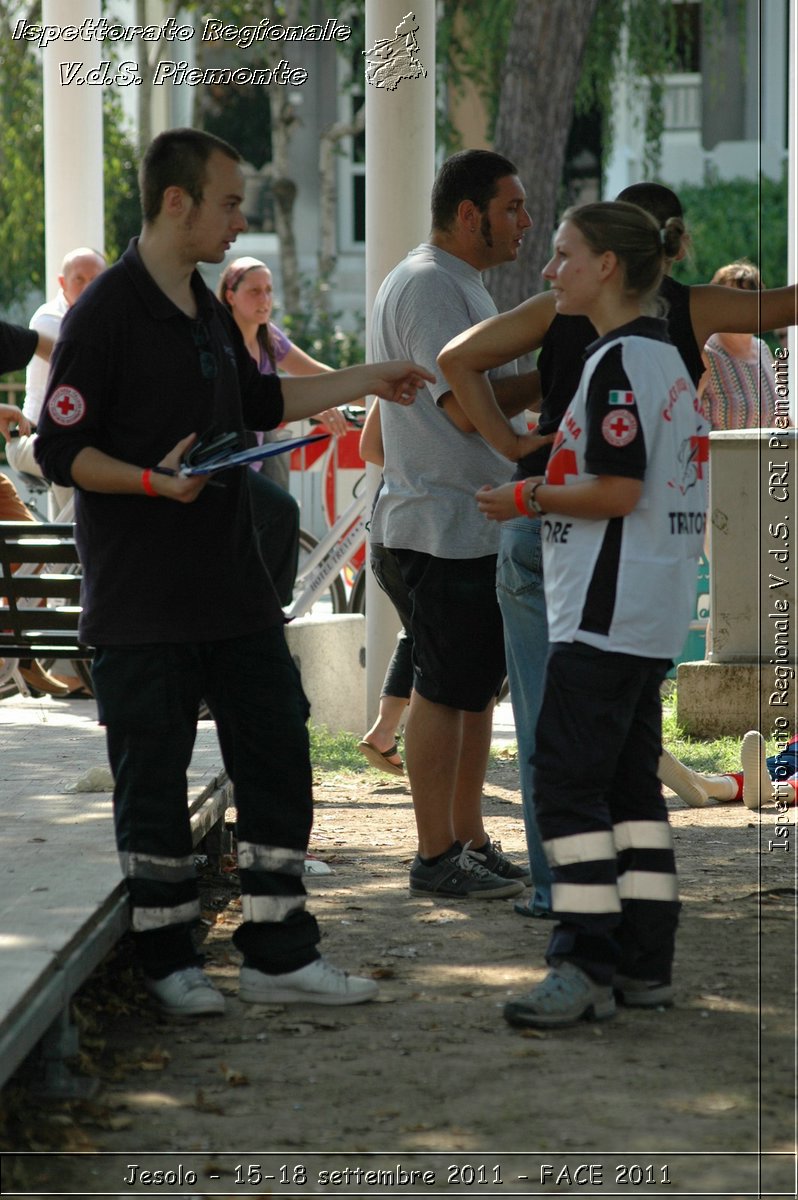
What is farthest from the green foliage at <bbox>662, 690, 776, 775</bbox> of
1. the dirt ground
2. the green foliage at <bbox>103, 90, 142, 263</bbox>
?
the green foliage at <bbox>103, 90, 142, 263</bbox>

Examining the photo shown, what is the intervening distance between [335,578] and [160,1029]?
5301 mm

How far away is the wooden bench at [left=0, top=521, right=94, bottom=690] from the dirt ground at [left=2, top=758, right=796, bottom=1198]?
2.42 m

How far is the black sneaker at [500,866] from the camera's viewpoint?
548cm

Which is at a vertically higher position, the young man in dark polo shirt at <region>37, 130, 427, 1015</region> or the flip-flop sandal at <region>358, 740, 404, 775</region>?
the young man in dark polo shirt at <region>37, 130, 427, 1015</region>

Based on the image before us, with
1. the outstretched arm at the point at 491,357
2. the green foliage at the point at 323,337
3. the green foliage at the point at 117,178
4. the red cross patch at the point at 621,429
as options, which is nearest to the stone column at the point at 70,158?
the outstretched arm at the point at 491,357

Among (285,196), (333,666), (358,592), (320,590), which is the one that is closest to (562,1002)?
(333,666)

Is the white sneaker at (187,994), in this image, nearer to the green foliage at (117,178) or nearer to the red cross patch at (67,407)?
the red cross patch at (67,407)

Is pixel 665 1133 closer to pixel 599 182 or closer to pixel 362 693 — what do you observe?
pixel 362 693

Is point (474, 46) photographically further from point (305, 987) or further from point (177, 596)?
point (305, 987)

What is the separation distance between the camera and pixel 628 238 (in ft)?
13.4

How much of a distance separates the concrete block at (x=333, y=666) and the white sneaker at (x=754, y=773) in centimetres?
259

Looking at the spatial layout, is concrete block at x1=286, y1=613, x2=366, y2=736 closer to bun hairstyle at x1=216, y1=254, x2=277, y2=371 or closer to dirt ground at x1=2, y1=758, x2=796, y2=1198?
bun hairstyle at x1=216, y1=254, x2=277, y2=371

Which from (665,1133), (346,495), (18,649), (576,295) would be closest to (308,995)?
(665,1133)

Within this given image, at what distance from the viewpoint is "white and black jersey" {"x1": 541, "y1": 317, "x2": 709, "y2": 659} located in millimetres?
3945
